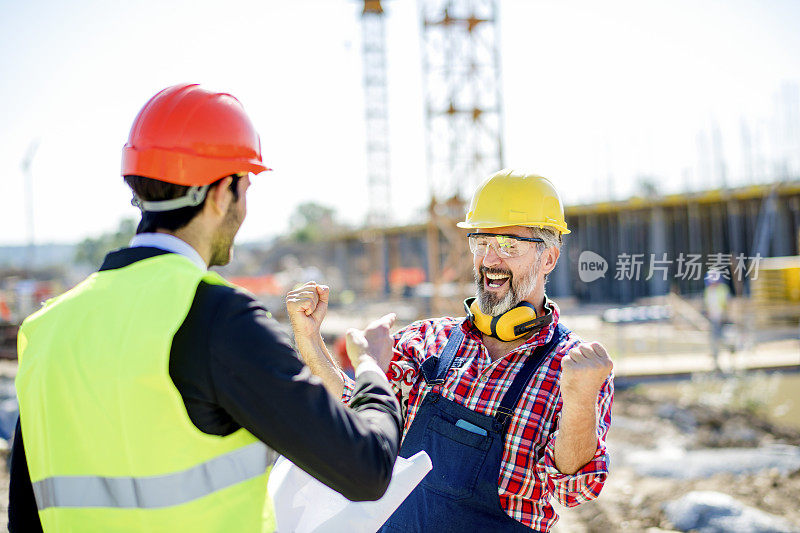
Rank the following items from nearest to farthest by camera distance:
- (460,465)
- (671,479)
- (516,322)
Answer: (460,465)
(516,322)
(671,479)

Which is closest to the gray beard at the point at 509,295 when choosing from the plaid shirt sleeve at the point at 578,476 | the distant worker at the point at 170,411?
the plaid shirt sleeve at the point at 578,476

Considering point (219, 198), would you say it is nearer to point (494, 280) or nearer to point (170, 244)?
point (170, 244)

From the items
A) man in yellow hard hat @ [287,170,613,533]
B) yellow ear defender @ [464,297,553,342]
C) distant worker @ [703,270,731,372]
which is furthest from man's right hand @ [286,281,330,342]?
distant worker @ [703,270,731,372]

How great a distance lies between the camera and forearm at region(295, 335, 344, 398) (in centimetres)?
205

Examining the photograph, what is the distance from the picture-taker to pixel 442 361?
7.36 ft

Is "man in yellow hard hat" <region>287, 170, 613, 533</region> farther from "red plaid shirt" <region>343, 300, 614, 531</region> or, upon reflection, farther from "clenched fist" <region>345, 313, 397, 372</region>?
"clenched fist" <region>345, 313, 397, 372</region>

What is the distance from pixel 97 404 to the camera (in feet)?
3.60

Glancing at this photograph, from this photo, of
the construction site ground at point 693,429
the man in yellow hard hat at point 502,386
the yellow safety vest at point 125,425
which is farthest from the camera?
the construction site ground at point 693,429

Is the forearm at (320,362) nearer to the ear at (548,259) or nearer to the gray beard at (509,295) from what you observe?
the gray beard at (509,295)

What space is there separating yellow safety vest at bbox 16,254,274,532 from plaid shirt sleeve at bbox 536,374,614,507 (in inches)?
38.7

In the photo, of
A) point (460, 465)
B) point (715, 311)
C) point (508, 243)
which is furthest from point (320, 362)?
point (715, 311)

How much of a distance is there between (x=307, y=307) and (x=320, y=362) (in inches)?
9.1

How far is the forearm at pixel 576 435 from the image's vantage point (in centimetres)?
175

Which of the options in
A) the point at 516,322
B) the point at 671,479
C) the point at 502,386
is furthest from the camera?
the point at 671,479
